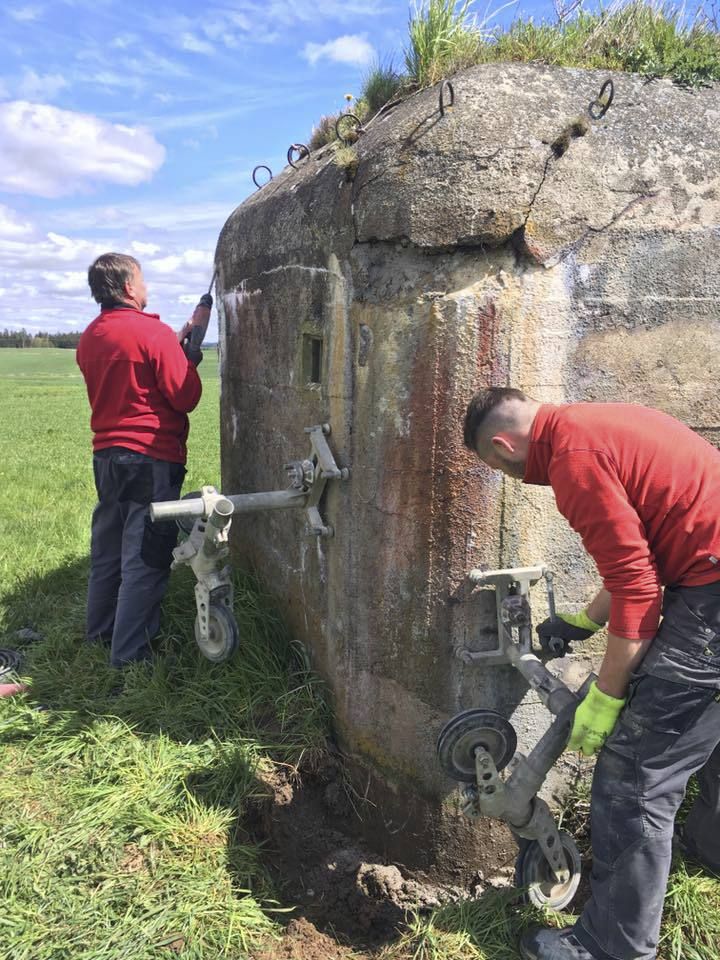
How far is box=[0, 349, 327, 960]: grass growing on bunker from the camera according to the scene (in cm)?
294

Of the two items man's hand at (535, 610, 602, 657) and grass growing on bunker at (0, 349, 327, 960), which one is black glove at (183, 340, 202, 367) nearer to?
grass growing on bunker at (0, 349, 327, 960)

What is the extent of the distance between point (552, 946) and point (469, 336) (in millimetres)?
2122

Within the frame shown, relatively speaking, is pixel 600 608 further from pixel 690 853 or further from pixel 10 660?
pixel 10 660

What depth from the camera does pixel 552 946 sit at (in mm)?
2643

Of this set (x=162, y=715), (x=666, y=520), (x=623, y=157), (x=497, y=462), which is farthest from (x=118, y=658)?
(x=623, y=157)

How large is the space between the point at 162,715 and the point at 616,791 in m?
2.28

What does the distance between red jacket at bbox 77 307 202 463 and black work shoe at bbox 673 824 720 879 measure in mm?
3025

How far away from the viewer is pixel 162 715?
3.91m

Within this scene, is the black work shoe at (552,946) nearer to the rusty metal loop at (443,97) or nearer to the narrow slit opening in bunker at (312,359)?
the narrow slit opening in bunker at (312,359)

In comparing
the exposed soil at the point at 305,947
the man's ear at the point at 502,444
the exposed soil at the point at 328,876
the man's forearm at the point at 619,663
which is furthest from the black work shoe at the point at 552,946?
the man's ear at the point at 502,444

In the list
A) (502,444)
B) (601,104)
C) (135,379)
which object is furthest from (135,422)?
(601,104)

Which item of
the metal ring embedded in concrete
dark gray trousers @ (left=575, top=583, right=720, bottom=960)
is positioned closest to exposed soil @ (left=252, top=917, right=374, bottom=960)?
dark gray trousers @ (left=575, top=583, right=720, bottom=960)

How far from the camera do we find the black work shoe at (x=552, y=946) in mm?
2580

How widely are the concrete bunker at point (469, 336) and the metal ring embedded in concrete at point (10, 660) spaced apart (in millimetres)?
2309
